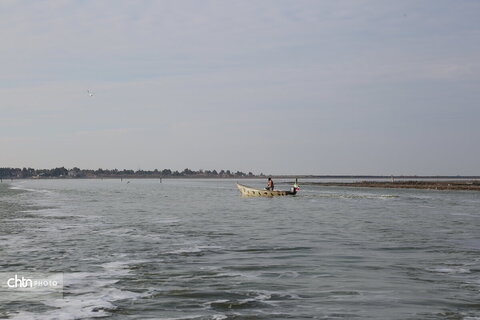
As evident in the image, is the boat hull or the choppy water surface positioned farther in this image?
the boat hull

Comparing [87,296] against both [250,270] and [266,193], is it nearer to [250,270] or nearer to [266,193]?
[250,270]

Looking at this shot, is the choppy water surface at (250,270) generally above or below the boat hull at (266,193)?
below

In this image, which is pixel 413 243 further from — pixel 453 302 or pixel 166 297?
pixel 166 297

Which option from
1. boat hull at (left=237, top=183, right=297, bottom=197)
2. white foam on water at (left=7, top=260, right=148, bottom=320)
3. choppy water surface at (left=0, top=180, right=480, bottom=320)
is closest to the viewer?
white foam on water at (left=7, top=260, right=148, bottom=320)

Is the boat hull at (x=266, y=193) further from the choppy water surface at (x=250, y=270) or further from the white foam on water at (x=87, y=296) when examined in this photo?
the white foam on water at (x=87, y=296)

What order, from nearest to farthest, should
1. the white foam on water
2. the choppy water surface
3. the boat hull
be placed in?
the white foam on water → the choppy water surface → the boat hull

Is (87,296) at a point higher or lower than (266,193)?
lower

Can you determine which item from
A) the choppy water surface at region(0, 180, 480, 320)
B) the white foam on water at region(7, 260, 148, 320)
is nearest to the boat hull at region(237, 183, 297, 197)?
the choppy water surface at region(0, 180, 480, 320)

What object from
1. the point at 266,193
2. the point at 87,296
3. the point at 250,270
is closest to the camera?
the point at 87,296

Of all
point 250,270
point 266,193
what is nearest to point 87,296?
point 250,270

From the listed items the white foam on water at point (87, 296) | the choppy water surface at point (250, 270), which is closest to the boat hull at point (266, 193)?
the choppy water surface at point (250, 270)

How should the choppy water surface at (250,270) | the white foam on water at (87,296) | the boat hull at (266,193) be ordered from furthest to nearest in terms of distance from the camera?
the boat hull at (266,193)
the choppy water surface at (250,270)
the white foam on water at (87,296)

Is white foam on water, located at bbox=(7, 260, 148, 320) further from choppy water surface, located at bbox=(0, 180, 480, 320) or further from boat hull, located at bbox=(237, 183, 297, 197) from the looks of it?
boat hull, located at bbox=(237, 183, 297, 197)

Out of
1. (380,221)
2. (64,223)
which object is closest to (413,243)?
(380,221)
